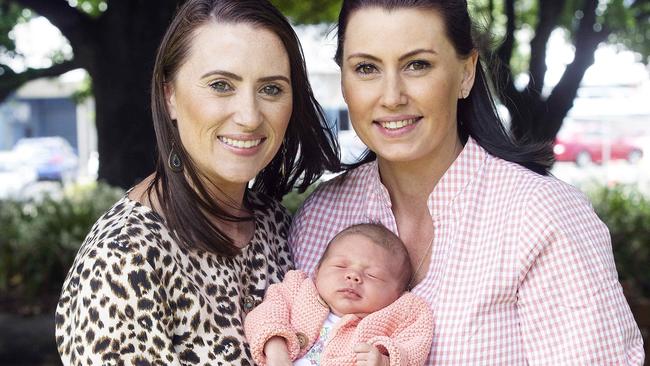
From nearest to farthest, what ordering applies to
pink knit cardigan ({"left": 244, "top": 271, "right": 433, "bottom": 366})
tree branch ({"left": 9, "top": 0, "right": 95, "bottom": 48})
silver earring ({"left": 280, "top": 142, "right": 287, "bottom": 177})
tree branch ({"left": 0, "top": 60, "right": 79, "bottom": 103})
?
1. pink knit cardigan ({"left": 244, "top": 271, "right": 433, "bottom": 366})
2. silver earring ({"left": 280, "top": 142, "right": 287, "bottom": 177})
3. tree branch ({"left": 9, "top": 0, "right": 95, "bottom": 48})
4. tree branch ({"left": 0, "top": 60, "right": 79, "bottom": 103})

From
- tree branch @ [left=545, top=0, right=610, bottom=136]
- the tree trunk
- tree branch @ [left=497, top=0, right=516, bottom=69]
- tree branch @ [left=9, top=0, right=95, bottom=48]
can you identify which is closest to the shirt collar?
tree branch @ [left=497, top=0, right=516, bottom=69]

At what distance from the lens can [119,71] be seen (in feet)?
23.9

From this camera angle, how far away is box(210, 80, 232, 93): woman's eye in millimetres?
2607

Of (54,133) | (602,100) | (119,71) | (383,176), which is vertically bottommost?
(54,133)

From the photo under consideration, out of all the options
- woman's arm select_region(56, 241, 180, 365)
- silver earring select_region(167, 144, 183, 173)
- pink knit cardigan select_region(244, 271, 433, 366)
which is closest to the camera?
woman's arm select_region(56, 241, 180, 365)

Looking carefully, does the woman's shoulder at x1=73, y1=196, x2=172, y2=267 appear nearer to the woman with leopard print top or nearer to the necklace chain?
the woman with leopard print top

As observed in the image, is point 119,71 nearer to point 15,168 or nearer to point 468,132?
point 468,132

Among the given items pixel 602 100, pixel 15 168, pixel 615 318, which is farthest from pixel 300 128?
pixel 602 100

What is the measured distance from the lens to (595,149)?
88.3ft

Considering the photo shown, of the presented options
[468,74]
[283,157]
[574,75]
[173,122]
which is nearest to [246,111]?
[173,122]

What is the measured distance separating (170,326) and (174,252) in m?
0.21

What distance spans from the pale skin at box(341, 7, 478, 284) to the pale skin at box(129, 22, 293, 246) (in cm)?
27

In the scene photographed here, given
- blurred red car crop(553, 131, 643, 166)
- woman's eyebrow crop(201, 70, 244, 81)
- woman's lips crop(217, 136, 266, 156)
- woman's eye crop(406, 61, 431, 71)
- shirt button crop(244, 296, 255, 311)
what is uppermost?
woman's eye crop(406, 61, 431, 71)

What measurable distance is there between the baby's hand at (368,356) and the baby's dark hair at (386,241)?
32 cm
